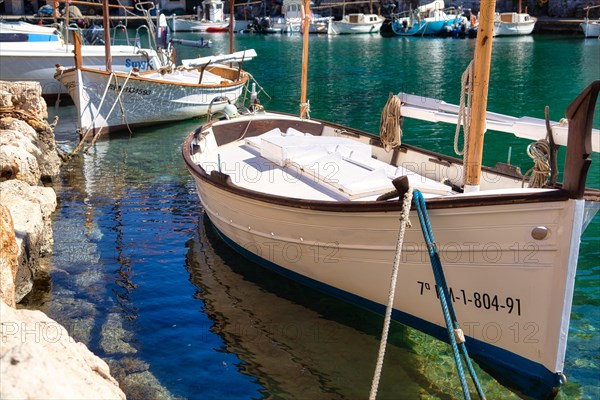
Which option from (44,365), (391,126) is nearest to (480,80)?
(391,126)

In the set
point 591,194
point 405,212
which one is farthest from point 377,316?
point 591,194

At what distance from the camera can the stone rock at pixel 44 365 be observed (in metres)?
4.69

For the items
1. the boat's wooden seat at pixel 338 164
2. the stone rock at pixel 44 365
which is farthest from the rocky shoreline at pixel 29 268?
the boat's wooden seat at pixel 338 164

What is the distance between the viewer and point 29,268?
9.71 metres

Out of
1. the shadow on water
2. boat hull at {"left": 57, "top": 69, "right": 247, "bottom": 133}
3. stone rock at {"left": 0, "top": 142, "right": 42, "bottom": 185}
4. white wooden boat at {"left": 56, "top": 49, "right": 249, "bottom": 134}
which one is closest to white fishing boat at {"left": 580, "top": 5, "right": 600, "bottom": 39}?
white wooden boat at {"left": 56, "top": 49, "right": 249, "bottom": 134}

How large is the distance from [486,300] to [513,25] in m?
56.4

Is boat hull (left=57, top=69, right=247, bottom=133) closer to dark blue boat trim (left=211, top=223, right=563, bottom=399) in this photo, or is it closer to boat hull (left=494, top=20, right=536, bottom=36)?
dark blue boat trim (left=211, top=223, right=563, bottom=399)

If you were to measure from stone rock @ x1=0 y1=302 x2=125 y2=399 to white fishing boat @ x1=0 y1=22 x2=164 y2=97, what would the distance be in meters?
19.2

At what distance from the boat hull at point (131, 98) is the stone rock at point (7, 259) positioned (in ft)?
34.2

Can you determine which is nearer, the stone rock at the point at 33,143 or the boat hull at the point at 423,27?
the stone rock at the point at 33,143

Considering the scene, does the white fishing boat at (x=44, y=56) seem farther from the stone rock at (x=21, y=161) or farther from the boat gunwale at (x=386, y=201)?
the boat gunwale at (x=386, y=201)

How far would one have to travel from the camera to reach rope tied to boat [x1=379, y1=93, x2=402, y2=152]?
10.9m

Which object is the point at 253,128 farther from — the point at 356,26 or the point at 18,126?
the point at 356,26

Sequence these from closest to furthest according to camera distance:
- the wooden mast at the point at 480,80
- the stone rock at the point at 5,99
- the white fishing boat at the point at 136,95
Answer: the wooden mast at the point at 480,80 → the stone rock at the point at 5,99 → the white fishing boat at the point at 136,95
